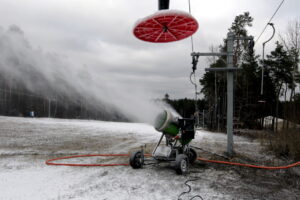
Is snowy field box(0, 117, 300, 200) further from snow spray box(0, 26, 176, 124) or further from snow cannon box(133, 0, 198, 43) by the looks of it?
snow spray box(0, 26, 176, 124)

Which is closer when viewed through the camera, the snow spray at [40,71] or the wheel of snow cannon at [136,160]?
the wheel of snow cannon at [136,160]

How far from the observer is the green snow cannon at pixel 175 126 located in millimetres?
6012

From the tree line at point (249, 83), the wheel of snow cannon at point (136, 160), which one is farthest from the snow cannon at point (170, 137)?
the tree line at point (249, 83)

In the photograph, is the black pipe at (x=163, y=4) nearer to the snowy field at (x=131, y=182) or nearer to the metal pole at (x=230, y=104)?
the metal pole at (x=230, y=104)

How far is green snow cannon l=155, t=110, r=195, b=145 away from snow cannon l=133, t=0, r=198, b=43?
209cm

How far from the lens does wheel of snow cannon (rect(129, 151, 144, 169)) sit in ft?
19.6

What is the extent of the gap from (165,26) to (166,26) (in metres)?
0.03

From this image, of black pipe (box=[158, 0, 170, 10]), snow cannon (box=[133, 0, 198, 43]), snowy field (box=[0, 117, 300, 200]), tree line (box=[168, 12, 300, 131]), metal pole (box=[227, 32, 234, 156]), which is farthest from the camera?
tree line (box=[168, 12, 300, 131])

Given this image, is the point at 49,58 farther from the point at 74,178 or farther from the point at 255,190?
the point at 255,190

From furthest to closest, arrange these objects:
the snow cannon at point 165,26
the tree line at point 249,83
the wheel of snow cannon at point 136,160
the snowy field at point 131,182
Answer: the tree line at point 249,83 → the wheel of snow cannon at point 136,160 → the snow cannon at point 165,26 → the snowy field at point 131,182

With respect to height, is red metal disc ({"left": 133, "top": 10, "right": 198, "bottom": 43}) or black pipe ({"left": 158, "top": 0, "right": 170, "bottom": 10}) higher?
black pipe ({"left": 158, "top": 0, "right": 170, "bottom": 10})

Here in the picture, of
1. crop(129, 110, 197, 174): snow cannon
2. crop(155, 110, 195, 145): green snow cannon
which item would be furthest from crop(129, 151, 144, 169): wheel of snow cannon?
crop(155, 110, 195, 145): green snow cannon

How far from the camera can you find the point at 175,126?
6.31 meters

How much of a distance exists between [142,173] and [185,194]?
5.44 ft
